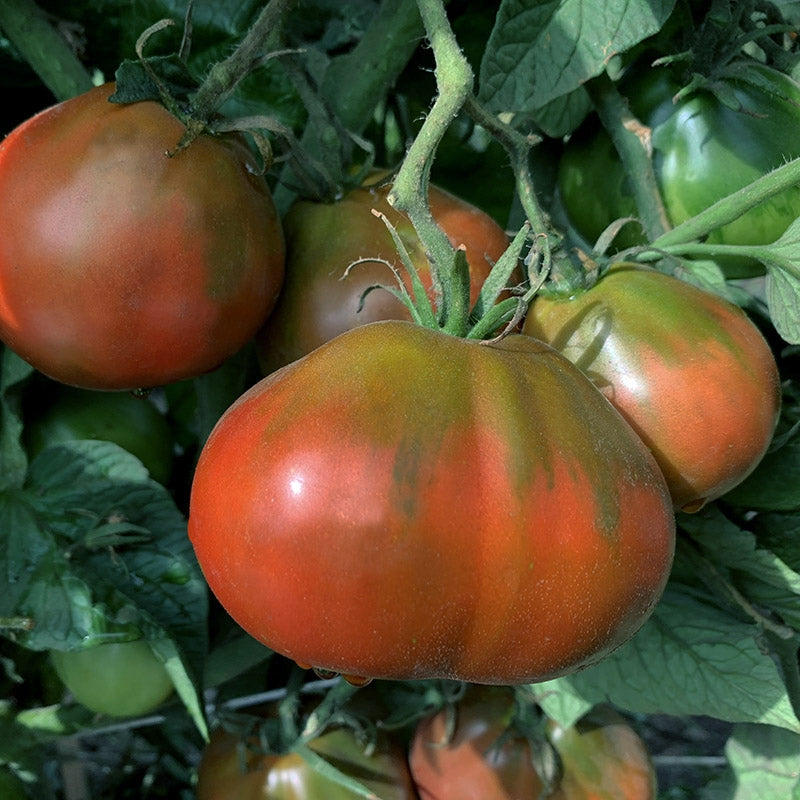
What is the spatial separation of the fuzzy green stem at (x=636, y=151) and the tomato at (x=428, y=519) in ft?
0.86

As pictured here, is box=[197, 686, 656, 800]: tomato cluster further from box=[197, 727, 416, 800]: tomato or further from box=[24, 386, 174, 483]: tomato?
box=[24, 386, 174, 483]: tomato

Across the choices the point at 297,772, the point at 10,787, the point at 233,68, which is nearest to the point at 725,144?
the point at 233,68

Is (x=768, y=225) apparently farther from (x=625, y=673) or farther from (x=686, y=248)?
(x=625, y=673)

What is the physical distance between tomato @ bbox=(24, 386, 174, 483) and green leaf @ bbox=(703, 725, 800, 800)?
557 mm

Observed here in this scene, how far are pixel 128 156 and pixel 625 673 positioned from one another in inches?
19.8

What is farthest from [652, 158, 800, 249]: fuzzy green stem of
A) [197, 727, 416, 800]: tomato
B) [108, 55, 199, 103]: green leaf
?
[197, 727, 416, 800]: tomato

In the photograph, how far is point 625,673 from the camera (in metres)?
0.71

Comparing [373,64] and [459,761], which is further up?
[373,64]

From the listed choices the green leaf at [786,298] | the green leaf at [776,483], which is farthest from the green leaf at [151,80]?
the green leaf at [776,483]

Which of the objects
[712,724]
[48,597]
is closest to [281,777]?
[48,597]

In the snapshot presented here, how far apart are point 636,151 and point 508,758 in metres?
0.50

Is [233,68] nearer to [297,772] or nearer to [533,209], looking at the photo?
[533,209]

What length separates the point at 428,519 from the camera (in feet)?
1.18

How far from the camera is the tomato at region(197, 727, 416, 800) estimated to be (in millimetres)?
764
